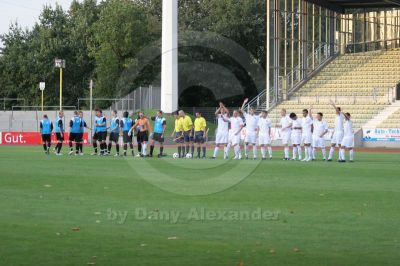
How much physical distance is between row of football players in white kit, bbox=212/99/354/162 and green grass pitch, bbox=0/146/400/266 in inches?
442

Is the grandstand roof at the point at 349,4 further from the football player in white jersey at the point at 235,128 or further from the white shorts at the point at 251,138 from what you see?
the football player in white jersey at the point at 235,128

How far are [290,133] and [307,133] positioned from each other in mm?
1891

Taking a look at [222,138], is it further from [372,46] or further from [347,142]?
[372,46]

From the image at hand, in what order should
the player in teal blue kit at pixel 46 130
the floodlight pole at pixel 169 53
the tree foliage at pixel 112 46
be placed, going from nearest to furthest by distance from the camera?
the player in teal blue kit at pixel 46 130 < the floodlight pole at pixel 169 53 < the tree foliage at pixel 112 46

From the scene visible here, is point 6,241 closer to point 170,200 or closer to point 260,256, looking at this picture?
point 260,256

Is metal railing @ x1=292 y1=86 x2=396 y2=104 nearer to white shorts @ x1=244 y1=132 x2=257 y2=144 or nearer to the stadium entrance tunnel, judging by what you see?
the stadium entrance tunnel

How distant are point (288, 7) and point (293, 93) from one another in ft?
21.3

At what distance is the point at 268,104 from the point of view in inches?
2522

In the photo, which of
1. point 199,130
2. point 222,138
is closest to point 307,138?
point 222,138

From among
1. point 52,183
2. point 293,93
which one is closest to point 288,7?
point 293,93

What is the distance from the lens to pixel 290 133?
3950 cm

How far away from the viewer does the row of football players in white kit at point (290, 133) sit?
36.8m

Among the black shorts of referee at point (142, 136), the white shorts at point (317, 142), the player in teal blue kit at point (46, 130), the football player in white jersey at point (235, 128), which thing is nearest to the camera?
the white shorts at point (317, 142)

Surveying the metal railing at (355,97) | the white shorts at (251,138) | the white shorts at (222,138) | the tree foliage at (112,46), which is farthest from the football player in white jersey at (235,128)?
the tree foliage at (112,46)
